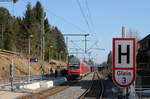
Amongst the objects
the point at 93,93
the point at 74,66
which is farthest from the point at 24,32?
the point at 93,93

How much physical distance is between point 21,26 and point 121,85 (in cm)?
9172

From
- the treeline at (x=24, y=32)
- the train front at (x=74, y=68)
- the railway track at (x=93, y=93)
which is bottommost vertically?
the railway track at (x=93, y=93)

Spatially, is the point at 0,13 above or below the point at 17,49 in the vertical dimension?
above

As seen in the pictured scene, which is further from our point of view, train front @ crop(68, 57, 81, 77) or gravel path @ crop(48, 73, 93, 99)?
train front @ crop(68, 57, 81, 77)

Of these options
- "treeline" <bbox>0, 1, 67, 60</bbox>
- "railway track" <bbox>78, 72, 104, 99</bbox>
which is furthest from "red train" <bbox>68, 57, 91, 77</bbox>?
"treeline" <bbox>0, 1, 67, 60</bbox>

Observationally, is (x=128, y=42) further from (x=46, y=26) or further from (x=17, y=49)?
(x=46, y=26)

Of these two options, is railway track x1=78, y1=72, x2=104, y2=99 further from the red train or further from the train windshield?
the train windshield

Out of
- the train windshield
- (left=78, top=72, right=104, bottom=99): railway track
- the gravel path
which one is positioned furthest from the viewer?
the train windshield

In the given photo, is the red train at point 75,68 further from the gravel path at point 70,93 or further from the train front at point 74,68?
the gravel path at point 70,93

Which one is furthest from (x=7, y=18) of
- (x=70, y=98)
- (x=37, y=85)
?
(x=70, y=98)

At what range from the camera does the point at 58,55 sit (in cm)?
13100

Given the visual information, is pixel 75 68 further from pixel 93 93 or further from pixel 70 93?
pixel 70 93

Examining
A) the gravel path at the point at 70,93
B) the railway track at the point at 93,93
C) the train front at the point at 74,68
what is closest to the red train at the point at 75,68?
the train front at the point at 74,68

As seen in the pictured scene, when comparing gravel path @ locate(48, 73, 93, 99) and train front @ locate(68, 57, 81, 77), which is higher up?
train front @ locate(68, 57, 81, 77)
